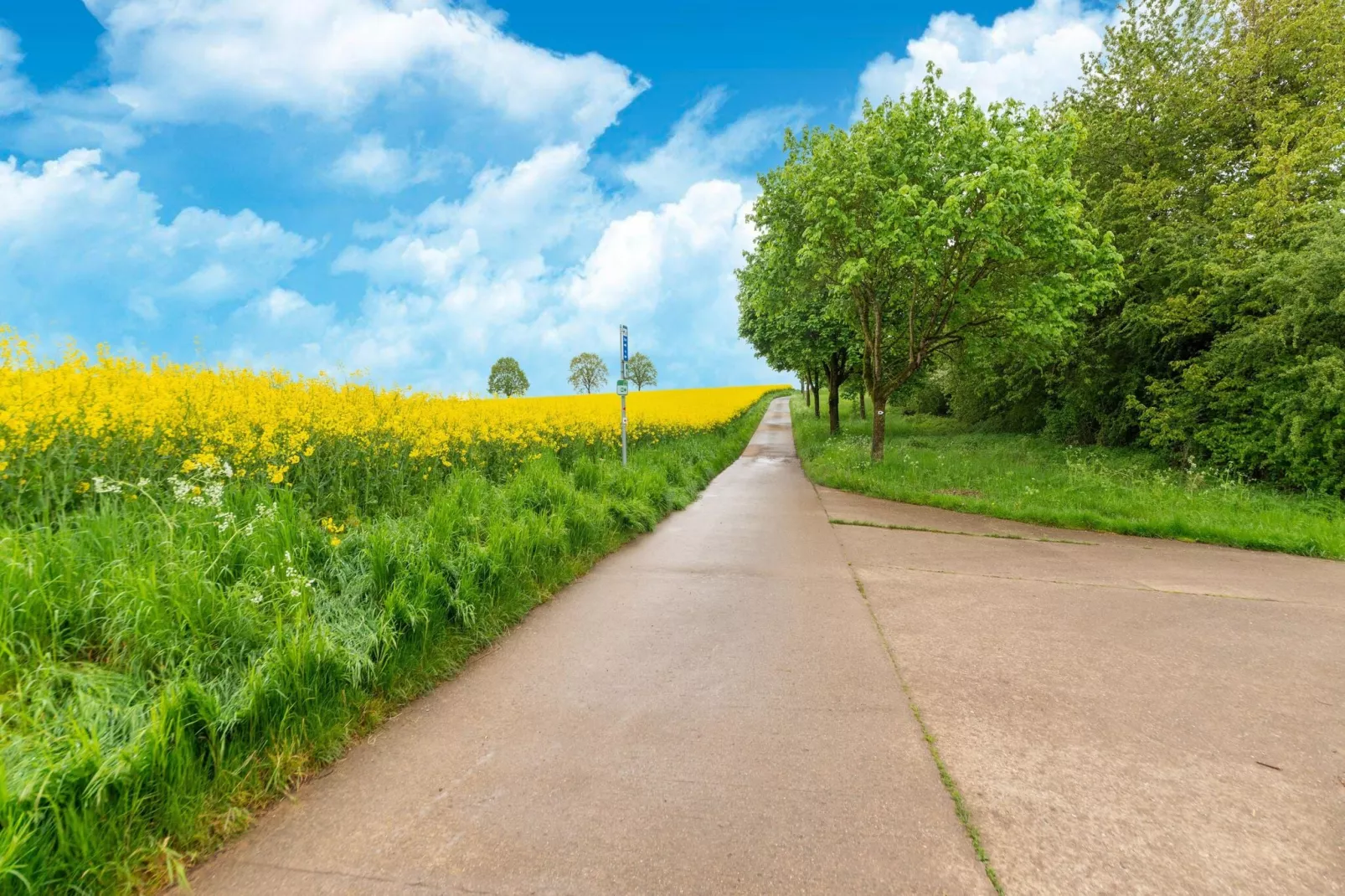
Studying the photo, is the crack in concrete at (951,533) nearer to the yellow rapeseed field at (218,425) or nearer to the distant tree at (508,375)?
the yellow rapeseed field at (218,425)

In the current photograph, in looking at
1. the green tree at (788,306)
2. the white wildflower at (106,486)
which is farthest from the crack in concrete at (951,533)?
the white wildflower at (106,486)

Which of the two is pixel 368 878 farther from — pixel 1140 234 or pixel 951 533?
pixel 1140 234

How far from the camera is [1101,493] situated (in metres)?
9.30

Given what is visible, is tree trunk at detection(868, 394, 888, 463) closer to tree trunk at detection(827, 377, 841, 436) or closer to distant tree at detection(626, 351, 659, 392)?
tree trunk at detection(827, 377, 841, 436)

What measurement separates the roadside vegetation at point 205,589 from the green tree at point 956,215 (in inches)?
349

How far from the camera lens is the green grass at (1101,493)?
24.6ft

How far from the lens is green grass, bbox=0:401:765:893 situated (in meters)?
1.79

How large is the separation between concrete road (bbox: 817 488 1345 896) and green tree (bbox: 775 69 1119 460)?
7127mm

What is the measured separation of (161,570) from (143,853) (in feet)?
5.46

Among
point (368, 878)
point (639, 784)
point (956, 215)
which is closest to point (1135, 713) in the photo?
point (639, 784)

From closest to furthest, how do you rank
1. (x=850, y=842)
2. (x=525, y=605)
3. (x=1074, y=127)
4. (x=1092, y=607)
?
(x=850, y=842), (x=525, y=605), (x=1092, y=607), (x=1074, y=127)

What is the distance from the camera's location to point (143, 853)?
5.94 ft

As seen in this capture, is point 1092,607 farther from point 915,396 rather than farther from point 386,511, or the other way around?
point 915,396

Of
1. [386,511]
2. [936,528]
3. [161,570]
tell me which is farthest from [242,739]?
[936,528]
